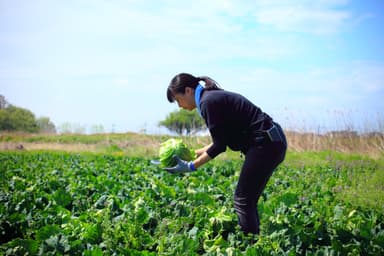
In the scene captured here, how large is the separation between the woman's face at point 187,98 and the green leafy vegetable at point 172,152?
98cm

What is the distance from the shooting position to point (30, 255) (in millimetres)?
3662

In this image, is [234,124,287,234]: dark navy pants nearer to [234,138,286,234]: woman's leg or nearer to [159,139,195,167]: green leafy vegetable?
[234,138,286,234]: woman's leg

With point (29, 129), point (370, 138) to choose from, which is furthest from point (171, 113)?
point (370, 138)

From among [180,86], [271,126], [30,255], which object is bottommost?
[30,255]

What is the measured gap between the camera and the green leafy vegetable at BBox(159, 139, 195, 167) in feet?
16.4

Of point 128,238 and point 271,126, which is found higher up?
point 271,126

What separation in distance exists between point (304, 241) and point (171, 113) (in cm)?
5326

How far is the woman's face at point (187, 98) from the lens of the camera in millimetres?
4078

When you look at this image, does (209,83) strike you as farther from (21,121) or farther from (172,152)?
(21,121)

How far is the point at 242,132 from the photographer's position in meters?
4.02

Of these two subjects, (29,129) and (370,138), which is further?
(29,129)

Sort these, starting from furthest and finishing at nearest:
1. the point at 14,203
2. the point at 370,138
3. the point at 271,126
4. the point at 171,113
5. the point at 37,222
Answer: the point at 171,113 → the point at 370,138 → the point at 14,203 → the point at 37,222 → the point at 271,126

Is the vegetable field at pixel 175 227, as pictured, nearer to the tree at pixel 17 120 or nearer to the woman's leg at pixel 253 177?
the woman's leg at pixel 253 177

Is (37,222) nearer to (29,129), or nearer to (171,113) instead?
(29,129)
